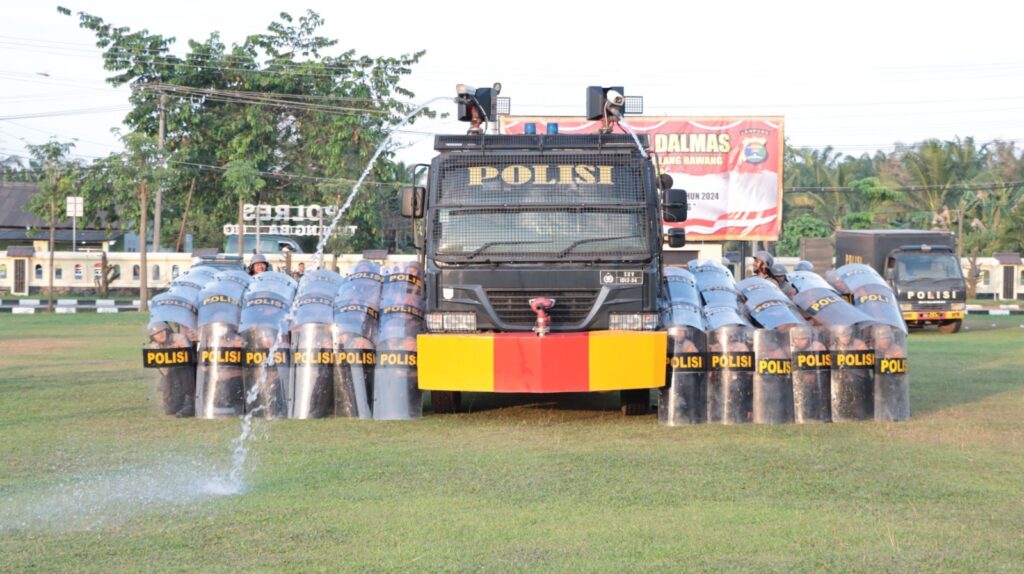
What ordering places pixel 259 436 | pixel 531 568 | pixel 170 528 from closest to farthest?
1. pixel 531 568
2. pixel 170 528
3. pixel 259 436

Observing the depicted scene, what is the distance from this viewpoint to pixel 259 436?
11578 millimetres

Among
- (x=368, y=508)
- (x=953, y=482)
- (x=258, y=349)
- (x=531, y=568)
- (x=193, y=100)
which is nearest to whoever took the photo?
(x=531, y=568)

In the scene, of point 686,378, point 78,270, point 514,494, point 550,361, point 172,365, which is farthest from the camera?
point 78,270

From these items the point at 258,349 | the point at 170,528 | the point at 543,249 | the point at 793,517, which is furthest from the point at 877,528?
the point at 258,349

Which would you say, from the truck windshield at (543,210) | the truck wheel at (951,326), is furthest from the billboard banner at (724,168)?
the truck windshield at (543,210)

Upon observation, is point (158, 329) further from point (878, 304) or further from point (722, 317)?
point (878, 304)

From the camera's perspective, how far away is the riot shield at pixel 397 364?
500 inches

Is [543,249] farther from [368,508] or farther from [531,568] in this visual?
[531,568]

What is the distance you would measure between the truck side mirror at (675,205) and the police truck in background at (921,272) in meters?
21.4

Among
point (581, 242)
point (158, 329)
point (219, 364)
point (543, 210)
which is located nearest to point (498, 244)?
point (543, 210)

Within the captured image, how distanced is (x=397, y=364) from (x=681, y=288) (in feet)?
10.1

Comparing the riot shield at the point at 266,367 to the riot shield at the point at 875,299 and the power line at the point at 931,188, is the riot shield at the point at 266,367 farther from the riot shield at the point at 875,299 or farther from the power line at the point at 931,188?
the power line at the point at 931,188

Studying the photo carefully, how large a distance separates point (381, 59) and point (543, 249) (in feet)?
133

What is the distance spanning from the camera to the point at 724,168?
110 ft
